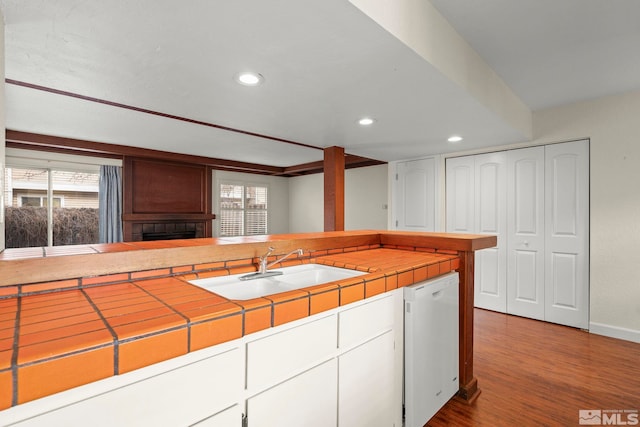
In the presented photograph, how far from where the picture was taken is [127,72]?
1.74 m

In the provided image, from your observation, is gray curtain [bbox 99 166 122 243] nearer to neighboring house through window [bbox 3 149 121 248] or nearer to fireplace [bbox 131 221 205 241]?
neighboring house through window [bbox 3 149 121 248]

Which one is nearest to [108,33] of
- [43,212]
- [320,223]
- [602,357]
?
[602,357]

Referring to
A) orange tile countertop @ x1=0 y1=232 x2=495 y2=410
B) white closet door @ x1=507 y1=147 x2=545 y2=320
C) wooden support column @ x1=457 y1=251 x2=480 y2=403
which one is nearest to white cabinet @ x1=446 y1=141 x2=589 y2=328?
white closet door @ x1=507 y1=147 x2=545 y2=320

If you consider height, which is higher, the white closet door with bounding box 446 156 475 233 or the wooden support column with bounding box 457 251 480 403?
the white closet door with bounding box 446 156 475 233

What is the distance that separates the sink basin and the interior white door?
290cm

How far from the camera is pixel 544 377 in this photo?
2.23 meters

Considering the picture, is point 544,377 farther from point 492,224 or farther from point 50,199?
point 50,199

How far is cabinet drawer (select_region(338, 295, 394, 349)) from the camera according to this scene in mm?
1238

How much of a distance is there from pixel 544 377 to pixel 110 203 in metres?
5.85

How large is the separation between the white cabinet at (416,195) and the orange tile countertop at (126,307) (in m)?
2.69

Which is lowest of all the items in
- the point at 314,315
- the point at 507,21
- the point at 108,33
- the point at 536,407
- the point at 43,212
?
the point at 536,407

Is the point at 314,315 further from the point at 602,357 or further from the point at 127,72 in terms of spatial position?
the point at 602,357

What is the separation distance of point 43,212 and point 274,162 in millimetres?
3558

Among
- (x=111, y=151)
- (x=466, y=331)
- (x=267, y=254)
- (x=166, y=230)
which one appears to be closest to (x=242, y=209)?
(x=166, y=230)
